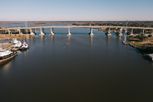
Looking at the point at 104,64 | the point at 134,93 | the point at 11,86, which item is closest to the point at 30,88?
the point at 11,86

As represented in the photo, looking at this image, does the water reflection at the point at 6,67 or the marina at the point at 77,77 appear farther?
the water reflection at the point at 6,67

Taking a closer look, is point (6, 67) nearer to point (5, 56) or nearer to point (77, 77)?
point (5, 56)

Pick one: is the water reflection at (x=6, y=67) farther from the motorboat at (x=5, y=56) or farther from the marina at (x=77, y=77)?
the motorboat at (x=5, y=56)

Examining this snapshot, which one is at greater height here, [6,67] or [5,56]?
[5,56]

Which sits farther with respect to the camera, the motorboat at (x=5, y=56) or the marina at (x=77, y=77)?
the motorboat at (x=5, y=56)

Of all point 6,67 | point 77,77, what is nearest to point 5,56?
point 6,67

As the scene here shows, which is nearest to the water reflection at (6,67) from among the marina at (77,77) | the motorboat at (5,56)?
the marina at (77,77)

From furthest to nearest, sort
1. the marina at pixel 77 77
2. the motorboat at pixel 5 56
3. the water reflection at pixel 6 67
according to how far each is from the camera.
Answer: the motorboat at pixel 5 56
the water reflection at pixel 6 67
the marina at pixel 77 77

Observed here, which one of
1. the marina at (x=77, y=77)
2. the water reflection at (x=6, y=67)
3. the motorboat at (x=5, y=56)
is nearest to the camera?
the marina at (x=77, y=77)

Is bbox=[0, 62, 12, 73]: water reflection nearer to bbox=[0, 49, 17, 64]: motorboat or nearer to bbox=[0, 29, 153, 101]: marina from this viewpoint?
bbox=[0, 29, 153, 101]: marina

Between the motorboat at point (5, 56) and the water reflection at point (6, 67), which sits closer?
the water reflection at point (6, 67)

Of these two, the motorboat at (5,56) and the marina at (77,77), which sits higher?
the motorboat at (5,56)

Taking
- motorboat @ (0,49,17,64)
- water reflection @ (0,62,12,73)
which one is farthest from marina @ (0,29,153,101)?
motorboat @ (0,49,17,64)
